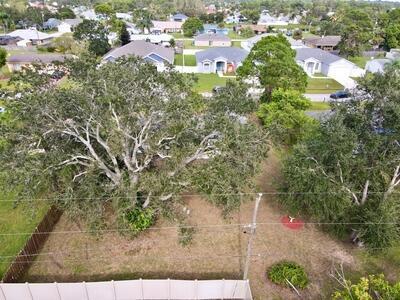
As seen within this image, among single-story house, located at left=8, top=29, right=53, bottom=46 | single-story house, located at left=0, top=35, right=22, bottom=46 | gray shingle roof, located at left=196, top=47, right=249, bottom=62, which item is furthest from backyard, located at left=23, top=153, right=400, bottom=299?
single-story house, located at left=0, top=35, right=22, bottom=46

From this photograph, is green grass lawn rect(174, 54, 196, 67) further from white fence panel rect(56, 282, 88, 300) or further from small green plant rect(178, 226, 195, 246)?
white fence panel rect(56, 282, 88, 300)

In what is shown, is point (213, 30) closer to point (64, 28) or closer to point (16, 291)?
point (64, 28)

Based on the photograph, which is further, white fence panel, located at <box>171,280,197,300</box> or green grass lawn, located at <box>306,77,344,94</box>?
green grass lawn, located at <box>306,77,344,94</box>

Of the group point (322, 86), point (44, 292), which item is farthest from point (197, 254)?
point (322, 86)

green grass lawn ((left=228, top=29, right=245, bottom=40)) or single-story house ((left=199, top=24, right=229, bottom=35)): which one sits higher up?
single-story house ((left=199, top=24, right=229, bottom=35))

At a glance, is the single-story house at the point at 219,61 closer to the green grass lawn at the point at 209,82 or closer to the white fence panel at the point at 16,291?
the green grass lawn at the point at 209,82

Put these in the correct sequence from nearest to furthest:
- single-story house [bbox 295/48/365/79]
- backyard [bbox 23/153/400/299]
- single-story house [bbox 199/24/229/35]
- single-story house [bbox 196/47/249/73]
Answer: backyard [bbox 23/153/400/299] < single-story house [bbox 295/48/365/79] < single-story house [bbox 196/47/249/73] < single-story house [bbox 199/24/229/35]

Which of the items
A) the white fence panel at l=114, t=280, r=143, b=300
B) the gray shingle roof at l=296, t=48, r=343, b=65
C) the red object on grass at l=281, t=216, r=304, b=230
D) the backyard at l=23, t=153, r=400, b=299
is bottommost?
the red object on grass at l=281, t=216, r=304, b=230

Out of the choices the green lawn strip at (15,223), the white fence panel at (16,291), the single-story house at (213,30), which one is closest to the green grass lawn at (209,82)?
the green lawn strip at (15,223)
